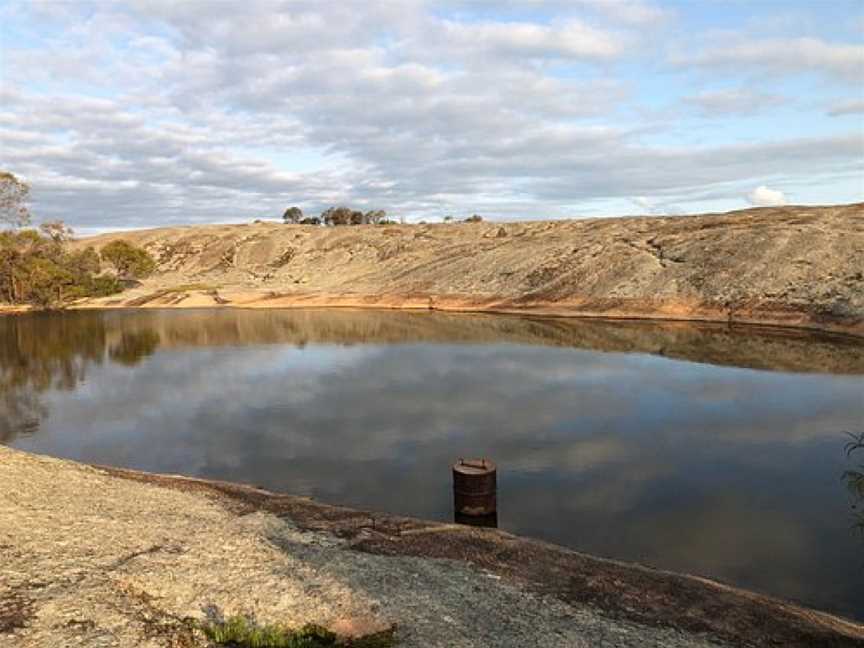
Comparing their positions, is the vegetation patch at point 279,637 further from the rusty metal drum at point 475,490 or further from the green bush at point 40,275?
the green bush at point 40,275

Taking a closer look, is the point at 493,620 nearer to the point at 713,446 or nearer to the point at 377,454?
the point at 377,454

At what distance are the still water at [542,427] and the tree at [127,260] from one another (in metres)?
58.9

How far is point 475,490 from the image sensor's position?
19.1 metres

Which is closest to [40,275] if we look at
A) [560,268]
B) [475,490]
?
[560,268]

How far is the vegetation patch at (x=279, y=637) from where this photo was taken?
11.1 meters

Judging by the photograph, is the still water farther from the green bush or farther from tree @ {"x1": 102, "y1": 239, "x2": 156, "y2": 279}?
tree @ {"x1": 102, "y1": 239, "x2": 156, "y2": 279}

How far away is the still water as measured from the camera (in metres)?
18.8

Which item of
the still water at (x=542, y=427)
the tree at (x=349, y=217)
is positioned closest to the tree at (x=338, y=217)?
the tree at (x=349, y=217)

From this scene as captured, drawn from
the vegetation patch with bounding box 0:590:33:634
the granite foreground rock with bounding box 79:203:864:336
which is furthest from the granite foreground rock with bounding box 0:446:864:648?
the granite foreground rock with bounding box 79:203:864:336

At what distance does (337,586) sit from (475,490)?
646cm

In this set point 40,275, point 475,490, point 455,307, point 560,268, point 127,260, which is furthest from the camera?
point 127,260

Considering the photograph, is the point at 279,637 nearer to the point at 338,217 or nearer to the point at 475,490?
the point at 475,490

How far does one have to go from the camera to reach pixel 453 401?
1352 inches

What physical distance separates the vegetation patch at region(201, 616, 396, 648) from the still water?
7.94m
